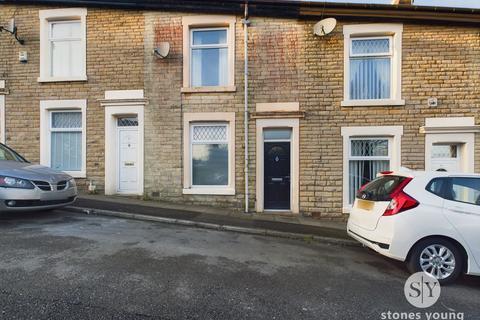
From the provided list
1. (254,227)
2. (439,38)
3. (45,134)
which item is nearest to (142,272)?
(254,227)

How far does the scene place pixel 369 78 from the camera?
862 cm

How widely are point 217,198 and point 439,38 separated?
775 cm

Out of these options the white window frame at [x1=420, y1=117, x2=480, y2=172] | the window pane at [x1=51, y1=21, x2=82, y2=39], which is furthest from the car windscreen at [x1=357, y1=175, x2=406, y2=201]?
the window pane at [x1=51, y1=21, x2=82, y2=39]

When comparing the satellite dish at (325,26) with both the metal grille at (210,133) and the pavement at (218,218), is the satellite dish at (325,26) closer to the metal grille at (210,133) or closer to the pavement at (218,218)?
the metal grille at (210,133)

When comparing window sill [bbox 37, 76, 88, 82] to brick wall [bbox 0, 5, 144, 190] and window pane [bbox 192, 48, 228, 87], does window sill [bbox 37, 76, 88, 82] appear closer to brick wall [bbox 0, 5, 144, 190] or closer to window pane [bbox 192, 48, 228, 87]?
brick wall [bbox 0, 5, 144, 190]

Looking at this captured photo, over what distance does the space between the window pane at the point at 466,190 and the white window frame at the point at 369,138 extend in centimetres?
404

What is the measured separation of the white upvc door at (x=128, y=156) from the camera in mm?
9164

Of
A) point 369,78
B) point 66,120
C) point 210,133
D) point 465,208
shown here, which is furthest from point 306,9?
point 66,120

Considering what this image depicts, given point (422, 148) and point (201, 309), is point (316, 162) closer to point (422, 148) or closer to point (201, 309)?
point (422, 148)

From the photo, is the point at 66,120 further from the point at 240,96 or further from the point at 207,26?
the point at 240,96

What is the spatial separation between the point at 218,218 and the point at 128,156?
12.8ft

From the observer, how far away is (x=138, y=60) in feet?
29.1

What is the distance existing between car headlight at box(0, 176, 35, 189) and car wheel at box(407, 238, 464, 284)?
665cm

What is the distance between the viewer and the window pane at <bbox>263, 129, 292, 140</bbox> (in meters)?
8.67
